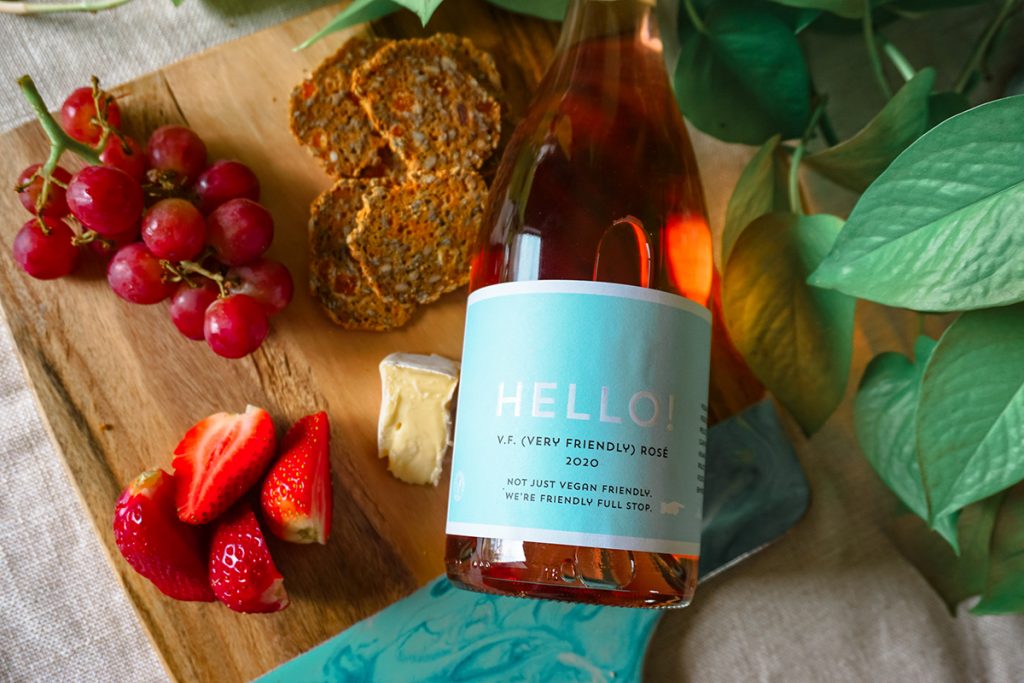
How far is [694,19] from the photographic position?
2.65 feet

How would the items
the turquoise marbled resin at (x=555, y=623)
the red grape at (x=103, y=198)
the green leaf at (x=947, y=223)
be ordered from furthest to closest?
1. the turquoise marbled resin at (x=555, y=623)
2. the red grape at (x=103, y=198)
3. the green leaf at (x=947, y=223)

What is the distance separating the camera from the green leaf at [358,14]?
78cm

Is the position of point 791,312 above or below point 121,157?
below

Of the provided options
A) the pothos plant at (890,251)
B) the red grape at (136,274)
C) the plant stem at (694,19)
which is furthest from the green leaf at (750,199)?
the red grape at (136,274)

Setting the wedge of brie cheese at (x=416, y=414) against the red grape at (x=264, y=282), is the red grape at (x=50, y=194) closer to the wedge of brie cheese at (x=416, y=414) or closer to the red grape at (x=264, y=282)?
the red grape at (x=264, y=282)

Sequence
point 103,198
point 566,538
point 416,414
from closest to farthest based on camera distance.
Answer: point 566,538, point 103,198, point 416,414

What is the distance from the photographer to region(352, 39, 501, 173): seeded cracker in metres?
0.83

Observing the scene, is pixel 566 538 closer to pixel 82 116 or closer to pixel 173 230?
pixel 173 230

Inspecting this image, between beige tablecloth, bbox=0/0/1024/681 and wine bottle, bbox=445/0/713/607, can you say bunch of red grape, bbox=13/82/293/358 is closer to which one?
beige tablecloth, bbox=0/0/1024/681

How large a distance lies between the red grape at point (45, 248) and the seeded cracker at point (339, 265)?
222 mm

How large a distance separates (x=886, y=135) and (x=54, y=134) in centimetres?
74

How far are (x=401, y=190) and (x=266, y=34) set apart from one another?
217 millimetres

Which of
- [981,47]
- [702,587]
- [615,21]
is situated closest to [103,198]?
[615,21]

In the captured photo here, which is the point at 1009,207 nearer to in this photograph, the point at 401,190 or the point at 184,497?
the point at 401,190
